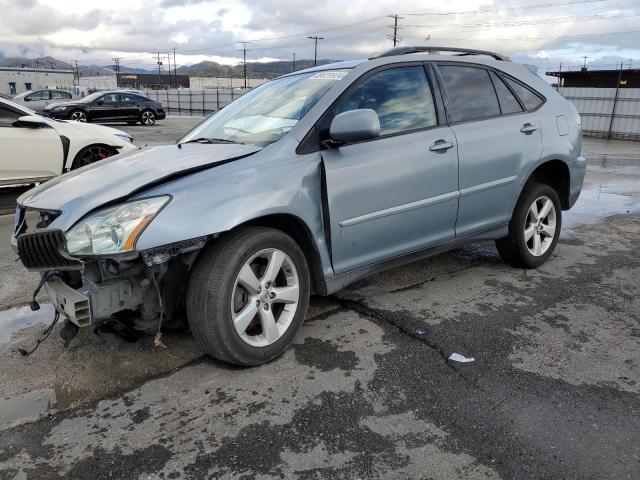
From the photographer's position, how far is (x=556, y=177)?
4867 mm

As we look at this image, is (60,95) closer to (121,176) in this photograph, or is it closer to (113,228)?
(121,176)

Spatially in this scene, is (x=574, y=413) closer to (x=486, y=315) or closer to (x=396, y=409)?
(x=396, y=409)

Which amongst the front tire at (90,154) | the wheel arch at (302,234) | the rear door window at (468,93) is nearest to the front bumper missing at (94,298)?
the wheel arch at (302,234)

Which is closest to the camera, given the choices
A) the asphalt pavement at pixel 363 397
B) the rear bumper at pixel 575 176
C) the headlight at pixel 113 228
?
the asphalt pavement at pixel 363 397

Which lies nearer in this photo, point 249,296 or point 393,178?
point 249,296

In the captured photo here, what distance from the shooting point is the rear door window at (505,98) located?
4.34 meters

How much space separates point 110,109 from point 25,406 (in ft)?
73.5

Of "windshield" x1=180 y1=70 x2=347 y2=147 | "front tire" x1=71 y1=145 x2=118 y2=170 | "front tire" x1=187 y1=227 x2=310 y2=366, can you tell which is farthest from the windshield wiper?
"front tire" x1=71 y1=145 x2=118 y2=170

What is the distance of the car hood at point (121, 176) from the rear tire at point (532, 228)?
2.46 meters

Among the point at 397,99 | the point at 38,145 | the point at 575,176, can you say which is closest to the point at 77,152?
the point at 38,145

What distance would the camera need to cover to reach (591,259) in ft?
16.7

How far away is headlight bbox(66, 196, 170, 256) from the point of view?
2.54 m

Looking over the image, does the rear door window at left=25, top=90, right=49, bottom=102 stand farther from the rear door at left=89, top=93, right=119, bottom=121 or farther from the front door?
the front door

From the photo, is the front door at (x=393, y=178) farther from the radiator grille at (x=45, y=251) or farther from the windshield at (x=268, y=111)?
the radiator grille at (x=45, y=251)
